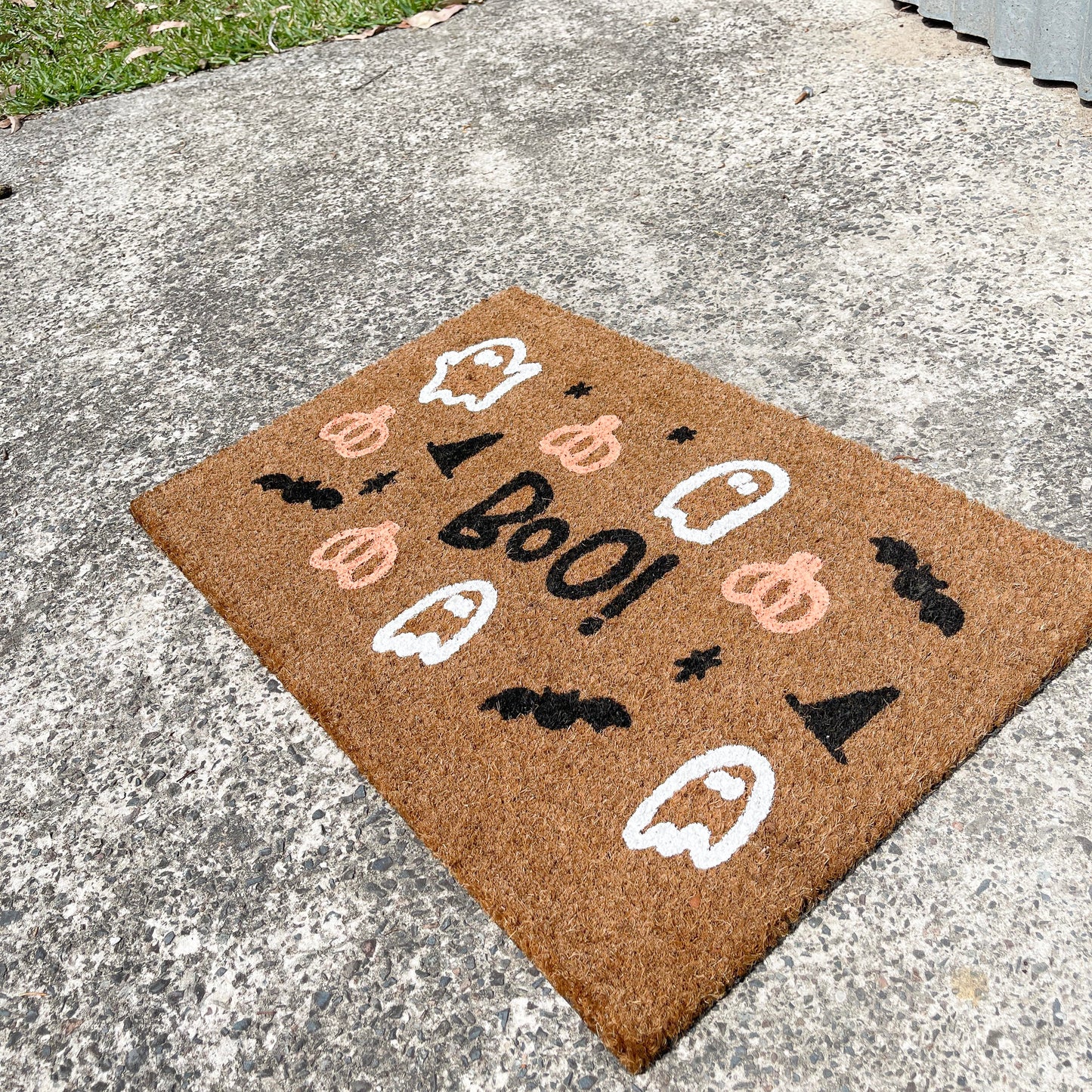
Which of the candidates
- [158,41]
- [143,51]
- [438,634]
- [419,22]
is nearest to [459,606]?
[438,634]

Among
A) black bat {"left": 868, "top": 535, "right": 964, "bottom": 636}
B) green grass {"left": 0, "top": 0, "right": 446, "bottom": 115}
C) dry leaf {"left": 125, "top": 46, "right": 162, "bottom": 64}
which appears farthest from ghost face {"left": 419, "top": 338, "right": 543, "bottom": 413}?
dry leaf {"left": 125, "top": 46, "right": 162, "bottom": 64}

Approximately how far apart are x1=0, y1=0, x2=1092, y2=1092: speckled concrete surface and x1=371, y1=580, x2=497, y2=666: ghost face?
266 millimetres

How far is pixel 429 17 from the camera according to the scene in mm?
5188

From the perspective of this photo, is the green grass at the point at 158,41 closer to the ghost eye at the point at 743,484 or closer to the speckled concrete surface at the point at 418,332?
the speckled concrete surface at the point at 418,332

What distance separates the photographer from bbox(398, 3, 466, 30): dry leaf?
517cm

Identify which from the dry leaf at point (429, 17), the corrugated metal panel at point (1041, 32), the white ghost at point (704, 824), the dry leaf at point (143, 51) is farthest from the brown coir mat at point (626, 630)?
the dry leaf at point (143, 51)

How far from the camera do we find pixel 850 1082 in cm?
151

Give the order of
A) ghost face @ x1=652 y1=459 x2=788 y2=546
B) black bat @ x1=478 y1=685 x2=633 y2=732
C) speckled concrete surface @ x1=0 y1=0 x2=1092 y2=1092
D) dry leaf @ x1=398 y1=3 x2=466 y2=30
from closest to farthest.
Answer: speckled concrete surface @ x1=0 y1=0 x2=1092 y2=1092
black bat @ x1=478 y1=685 x2=633 y2=732
ghost face @ x1=652 y1=459 x2=788 y2=546
dry leaf @ x1=398 y1=3 x2=466 y2=30

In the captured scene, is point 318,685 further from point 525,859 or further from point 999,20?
point 999,20

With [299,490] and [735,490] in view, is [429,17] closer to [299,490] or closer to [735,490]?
[299,490]

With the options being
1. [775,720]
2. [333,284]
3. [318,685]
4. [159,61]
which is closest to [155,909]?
[318,685]

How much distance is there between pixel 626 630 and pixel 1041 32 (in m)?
2.97

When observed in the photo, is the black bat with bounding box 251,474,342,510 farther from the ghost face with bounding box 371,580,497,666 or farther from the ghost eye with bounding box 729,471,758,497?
the ghost eye with bounding box 729,471,758,497

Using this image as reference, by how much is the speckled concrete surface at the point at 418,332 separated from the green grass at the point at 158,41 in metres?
0.20
